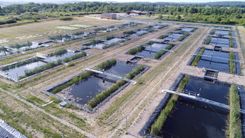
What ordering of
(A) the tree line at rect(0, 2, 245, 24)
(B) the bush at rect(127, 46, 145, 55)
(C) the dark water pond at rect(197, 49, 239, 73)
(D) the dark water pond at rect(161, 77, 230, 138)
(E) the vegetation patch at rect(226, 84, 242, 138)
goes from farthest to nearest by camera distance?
(A) the tree line at rect(0, 2, 245, 24)
(B) the bush at rect(127, 46, 145, 55)
(C) the dark water pond at rect(197, 49, 239, 73)
(D) the dark water pond at rect(161, 77, 230, 138)
(E) the vegetation patch at rect(226, 84, 242, 138)

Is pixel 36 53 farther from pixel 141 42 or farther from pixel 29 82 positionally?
pixel 141 42

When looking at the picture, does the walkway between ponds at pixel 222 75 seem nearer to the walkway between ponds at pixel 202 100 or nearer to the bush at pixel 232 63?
the bush at pixel 232 63

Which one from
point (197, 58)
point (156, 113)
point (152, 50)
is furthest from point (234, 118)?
point (152, 50)

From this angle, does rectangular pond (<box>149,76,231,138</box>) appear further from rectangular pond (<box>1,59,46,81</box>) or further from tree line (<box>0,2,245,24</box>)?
tree line (<box>0,2,245,24</box>)

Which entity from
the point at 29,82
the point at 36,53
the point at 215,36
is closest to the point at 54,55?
the point at 36,53

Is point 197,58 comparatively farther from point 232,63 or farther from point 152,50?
point 152,50

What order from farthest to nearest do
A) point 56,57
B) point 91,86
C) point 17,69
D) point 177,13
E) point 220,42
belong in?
point 177,13 < point 220,42 < point 56,57 < point 17,69 < point 91,86

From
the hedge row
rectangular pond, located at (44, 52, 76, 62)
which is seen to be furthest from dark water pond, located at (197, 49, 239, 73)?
rectangular pond, located at (44, 52, 76, 62)
